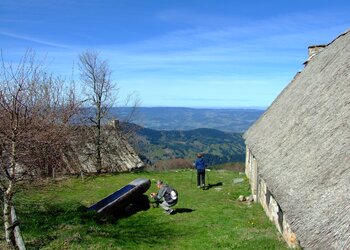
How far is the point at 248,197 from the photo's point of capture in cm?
1927

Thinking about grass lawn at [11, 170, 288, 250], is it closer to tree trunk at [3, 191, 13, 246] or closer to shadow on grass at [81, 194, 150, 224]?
shadow on grass at [81, 194, 150, 224]

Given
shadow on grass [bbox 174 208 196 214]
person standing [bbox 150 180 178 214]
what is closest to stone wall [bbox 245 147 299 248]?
shadow on grass [bbox 174 208 196 214]

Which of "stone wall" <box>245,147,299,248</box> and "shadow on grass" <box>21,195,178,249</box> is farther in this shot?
"shadow on grass" <box>21,195,178,249</box>

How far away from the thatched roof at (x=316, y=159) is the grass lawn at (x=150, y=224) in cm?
243

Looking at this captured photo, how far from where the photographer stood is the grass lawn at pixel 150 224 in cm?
1256

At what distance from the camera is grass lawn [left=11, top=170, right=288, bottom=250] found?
1256 cm

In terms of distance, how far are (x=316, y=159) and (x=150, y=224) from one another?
8.05 metres

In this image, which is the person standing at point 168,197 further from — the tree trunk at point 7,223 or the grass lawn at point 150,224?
the tree trunk at point 7,223

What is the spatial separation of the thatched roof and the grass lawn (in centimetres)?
243

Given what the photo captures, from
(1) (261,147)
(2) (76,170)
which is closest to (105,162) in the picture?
(2) (76,170)

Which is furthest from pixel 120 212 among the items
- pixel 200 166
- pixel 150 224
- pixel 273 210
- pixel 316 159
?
pixel 316 159

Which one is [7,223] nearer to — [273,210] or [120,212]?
[120,212]

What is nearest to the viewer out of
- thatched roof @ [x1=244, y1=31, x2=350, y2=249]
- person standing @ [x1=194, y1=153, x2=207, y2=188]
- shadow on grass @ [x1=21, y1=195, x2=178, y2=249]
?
thatched roof @ [x1=244, y1=31, x2=350, y2=249]

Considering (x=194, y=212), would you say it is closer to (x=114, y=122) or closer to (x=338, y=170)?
(x=338, y=170)
